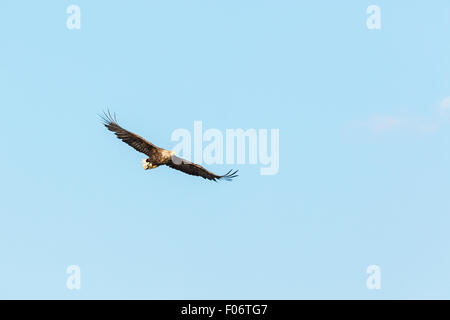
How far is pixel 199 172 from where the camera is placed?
32.7m

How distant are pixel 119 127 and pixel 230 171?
17.1ft

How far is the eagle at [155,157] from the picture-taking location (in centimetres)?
3104

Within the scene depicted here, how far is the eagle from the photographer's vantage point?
31041 mm

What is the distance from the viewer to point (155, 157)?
3180 cm
